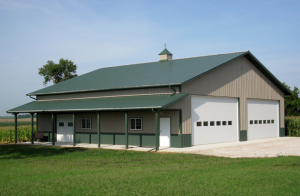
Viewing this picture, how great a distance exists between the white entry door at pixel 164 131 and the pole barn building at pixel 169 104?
0.06 metres

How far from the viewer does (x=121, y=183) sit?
386 inches

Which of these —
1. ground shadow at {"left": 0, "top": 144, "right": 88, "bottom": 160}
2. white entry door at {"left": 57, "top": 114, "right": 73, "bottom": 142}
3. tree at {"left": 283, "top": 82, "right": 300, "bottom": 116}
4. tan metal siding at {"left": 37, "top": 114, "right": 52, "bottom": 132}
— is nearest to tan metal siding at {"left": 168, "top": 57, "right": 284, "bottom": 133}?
ground shadow at {"left": 0, "top": 144, "right": 88, "bottom": 160}

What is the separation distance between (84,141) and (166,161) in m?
12.2

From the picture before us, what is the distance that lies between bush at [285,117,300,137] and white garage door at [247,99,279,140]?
2.36 meters

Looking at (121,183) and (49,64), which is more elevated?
(49,64)

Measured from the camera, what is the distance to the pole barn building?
21891mm

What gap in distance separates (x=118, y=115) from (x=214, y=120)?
6.72m

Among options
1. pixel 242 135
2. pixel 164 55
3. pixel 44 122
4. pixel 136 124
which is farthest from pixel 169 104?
pixel 44 122

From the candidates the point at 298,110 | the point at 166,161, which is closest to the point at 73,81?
the point at 166,161

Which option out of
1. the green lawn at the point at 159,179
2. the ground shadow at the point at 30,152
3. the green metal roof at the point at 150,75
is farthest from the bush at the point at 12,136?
the green lawn at the point at 159,179

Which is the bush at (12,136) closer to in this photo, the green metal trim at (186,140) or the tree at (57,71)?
the green metal trim at (186,140)

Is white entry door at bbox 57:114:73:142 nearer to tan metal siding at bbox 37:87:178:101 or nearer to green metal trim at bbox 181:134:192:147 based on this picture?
tan metal siding at bbox 37:87:178:101

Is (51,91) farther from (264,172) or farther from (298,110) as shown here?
(298,110)

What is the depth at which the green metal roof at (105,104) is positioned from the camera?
20458 mm
